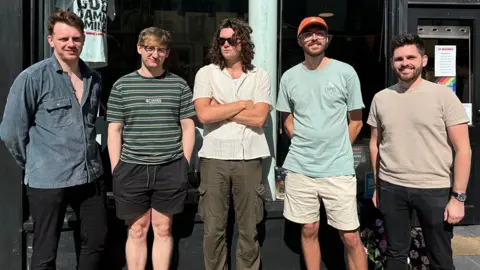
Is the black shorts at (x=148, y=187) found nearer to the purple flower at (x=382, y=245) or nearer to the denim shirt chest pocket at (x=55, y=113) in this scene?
the denim shirt chest pocket at (x=55, y=113)

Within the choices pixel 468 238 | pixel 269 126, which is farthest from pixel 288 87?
pixel 468 238

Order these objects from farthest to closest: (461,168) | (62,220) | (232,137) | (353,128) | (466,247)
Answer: (466,247) < (353,128) < (232,137) < (62,220) < (461,168)

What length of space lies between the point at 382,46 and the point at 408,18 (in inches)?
15.9

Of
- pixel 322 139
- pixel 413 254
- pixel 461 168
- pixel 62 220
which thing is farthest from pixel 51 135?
pixel 413 254

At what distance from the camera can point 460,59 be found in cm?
514

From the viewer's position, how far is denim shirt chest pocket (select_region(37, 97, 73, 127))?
3127 millimetres

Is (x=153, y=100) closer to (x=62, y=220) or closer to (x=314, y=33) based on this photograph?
(x=62, y=220)

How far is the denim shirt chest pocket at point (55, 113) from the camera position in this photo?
313cm

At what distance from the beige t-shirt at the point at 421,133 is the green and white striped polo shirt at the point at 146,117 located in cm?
146

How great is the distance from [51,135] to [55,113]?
141 millimetres

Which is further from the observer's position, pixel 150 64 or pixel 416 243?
pixel 416 243

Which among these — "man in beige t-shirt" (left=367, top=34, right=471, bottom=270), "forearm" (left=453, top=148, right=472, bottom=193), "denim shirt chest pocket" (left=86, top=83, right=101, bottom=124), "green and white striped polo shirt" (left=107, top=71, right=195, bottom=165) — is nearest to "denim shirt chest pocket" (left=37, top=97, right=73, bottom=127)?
"denim shirt chest pocket" (left=86, top=83, right=101, bottom=124)

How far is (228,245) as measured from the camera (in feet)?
13.4

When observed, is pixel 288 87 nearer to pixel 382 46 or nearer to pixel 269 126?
pixel 269 126
